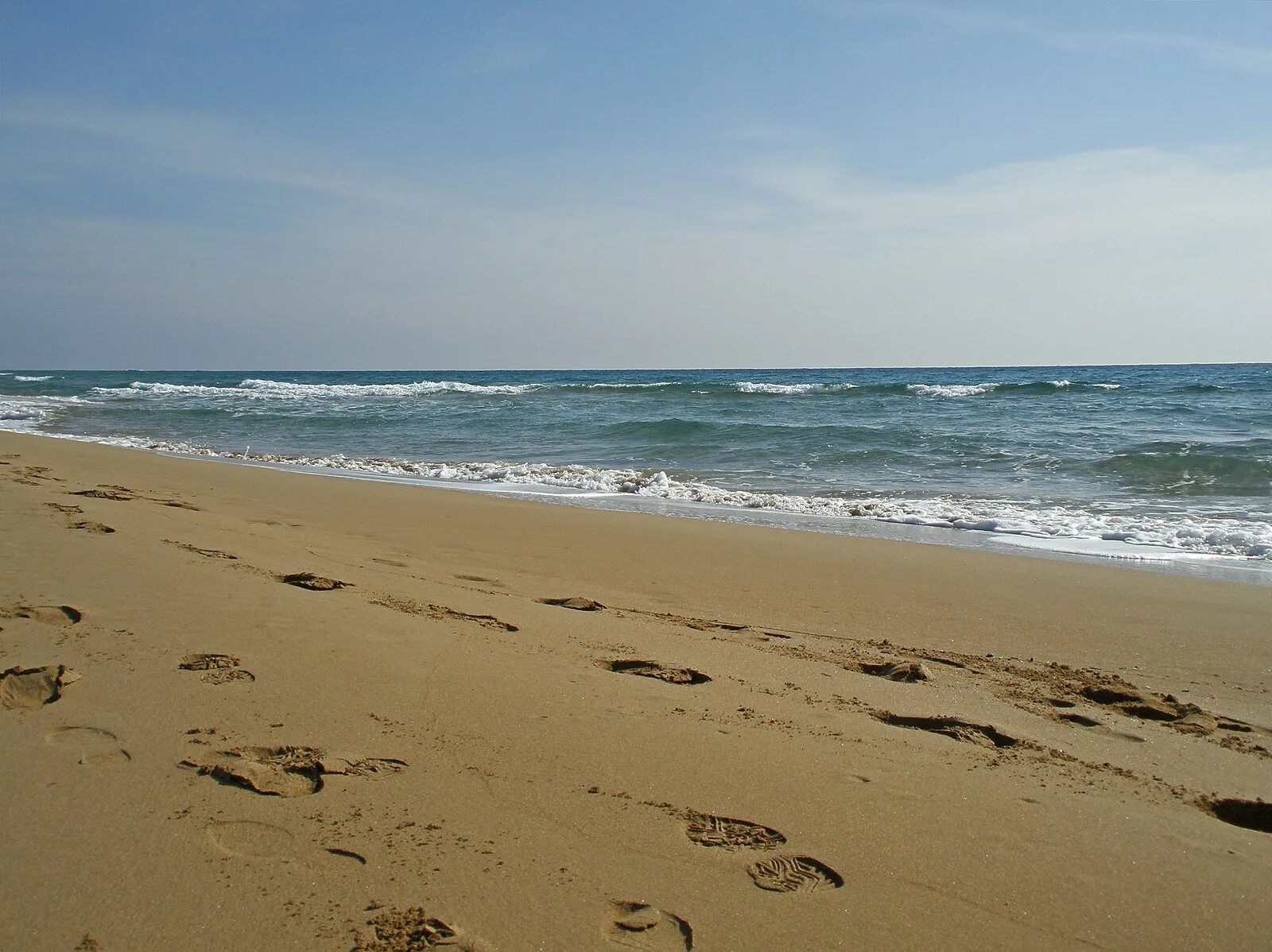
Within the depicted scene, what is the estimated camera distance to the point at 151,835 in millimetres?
1856

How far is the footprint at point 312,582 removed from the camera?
4.10 m

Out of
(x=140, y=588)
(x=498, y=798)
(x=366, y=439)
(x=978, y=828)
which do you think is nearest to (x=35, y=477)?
(x=140, y=588)

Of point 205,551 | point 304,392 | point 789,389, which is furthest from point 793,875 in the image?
point 304,392

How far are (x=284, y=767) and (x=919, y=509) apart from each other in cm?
742

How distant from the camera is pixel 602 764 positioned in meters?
2.32

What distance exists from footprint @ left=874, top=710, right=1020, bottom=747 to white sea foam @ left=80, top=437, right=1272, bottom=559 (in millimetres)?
4655

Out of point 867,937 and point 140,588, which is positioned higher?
point 140,588

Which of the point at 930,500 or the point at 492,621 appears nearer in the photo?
the point at 492,621

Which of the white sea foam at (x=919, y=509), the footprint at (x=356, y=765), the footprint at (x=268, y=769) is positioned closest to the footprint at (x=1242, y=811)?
the footprint at (x=356, y=765)

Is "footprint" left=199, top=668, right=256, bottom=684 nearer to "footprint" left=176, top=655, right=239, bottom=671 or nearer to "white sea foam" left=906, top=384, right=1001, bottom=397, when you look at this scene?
"footprint" left=176, top=655, right=239, bottom=671

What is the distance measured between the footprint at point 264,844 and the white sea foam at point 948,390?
102 ft

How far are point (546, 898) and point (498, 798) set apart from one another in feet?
1.38

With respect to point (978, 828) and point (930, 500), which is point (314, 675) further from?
point (930, 500)

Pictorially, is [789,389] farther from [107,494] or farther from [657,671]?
[657,671]
